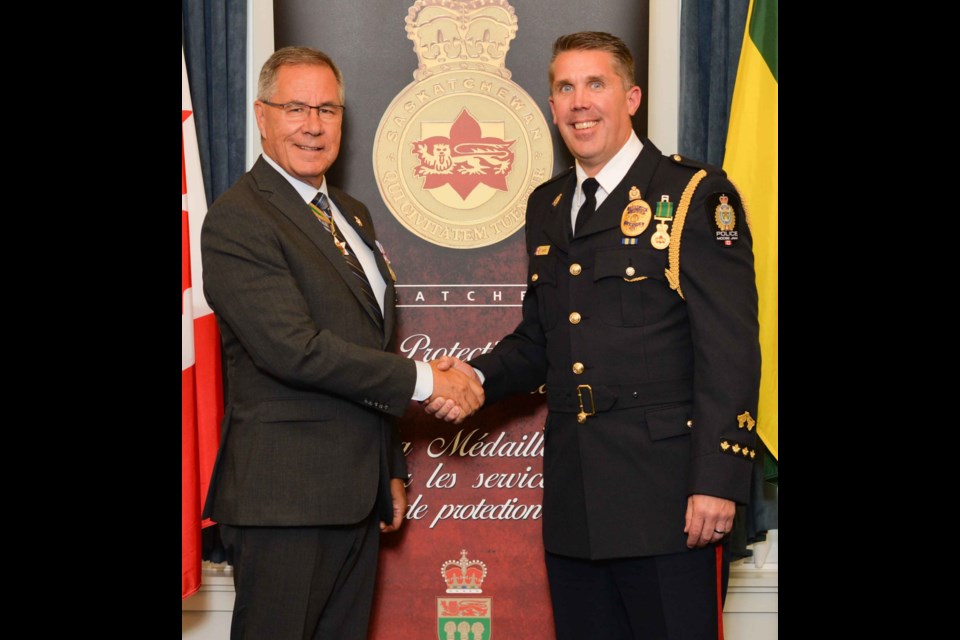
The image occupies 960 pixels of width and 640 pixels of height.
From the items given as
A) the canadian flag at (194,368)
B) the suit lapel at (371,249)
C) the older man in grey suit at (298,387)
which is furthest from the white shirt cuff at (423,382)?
the canadian flag at (194,368)

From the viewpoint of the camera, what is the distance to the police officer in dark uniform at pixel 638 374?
2316 millimetres

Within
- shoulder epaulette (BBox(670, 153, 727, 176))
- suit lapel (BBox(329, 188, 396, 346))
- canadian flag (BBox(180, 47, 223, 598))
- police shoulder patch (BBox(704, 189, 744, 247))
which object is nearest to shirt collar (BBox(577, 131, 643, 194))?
shoulder epaulette (BBox(670, 153, 727, 176))

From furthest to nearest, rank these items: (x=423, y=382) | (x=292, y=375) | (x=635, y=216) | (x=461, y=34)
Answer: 1. (x=461, y=34)
2. (x=423, y=382)
3. (x=635, y=216)
4. (x=292, y=375)

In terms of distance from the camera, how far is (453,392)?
107 inches

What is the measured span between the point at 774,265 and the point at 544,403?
0.85m

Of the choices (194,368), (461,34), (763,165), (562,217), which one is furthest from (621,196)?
(194,368)

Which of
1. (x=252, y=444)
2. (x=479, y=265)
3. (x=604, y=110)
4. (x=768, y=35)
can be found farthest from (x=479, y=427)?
(x=768, y=35)

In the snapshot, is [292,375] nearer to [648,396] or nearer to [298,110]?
[298,110]

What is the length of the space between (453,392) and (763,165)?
123 cm

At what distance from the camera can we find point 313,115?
105 inches

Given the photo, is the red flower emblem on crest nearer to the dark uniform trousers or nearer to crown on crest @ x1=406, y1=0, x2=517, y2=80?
crown on crest @ x1=406, y1=0, x2=517, y2=80

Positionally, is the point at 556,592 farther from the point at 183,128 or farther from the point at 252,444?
the point at 183,128

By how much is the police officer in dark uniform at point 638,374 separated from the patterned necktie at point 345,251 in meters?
0.49

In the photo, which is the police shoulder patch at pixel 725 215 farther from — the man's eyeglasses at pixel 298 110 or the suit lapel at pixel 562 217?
the man's eyeglasses at pixel 298 110
